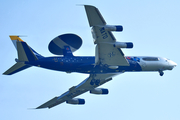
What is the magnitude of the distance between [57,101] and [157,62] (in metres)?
21.7

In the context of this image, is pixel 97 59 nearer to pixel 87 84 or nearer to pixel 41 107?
pixel 87 84

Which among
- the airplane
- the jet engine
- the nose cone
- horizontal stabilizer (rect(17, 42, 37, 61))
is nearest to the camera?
the airplane

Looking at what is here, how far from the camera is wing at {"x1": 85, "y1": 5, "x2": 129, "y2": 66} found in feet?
148

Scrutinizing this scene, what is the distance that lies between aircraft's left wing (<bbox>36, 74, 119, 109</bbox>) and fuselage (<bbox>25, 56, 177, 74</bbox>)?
10.8 ft

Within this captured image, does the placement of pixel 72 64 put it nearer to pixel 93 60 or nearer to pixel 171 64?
pixel 93 60

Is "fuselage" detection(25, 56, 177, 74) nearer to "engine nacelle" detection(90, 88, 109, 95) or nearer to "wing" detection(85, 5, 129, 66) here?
"wing" detection(85, 5, 129, 66)

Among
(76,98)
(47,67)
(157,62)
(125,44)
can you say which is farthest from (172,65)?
(47,67)

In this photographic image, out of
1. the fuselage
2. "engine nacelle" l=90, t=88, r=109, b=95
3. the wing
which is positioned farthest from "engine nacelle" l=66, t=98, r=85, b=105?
the wing

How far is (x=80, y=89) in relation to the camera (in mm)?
62844

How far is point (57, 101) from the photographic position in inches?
2566

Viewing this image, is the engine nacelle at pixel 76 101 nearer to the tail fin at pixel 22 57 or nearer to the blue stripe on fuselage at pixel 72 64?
the blue stripe on fuselage at pixel 72 64

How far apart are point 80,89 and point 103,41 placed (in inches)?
661

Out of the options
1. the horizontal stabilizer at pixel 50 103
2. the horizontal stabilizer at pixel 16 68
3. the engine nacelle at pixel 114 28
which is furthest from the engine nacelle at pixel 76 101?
the engine nacelle at pixel 114 28

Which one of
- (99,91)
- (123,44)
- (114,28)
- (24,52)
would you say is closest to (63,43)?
(24,52)
